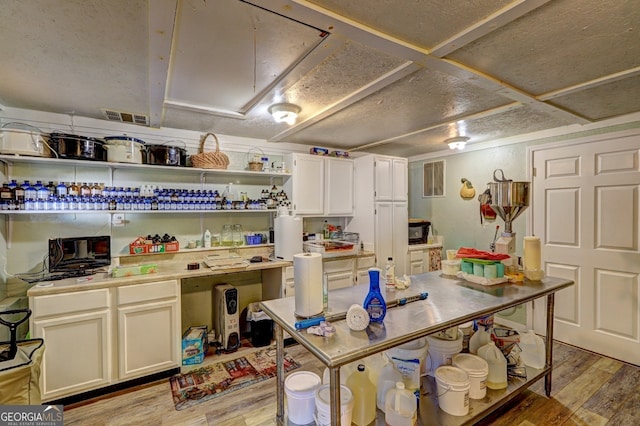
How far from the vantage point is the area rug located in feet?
7.81

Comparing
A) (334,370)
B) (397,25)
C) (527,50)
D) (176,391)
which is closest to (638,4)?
(527,50)

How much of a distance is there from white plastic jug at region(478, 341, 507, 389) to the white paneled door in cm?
186

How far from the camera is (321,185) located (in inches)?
153

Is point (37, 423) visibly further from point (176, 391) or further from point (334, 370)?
point (334, 370)

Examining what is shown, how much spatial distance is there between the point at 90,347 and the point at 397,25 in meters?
3.07

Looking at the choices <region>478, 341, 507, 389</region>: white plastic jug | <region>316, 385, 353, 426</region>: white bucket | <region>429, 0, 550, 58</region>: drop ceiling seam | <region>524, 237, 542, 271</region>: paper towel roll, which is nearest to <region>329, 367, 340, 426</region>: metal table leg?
<region>316, 385, 353, 426</region>: white bucket

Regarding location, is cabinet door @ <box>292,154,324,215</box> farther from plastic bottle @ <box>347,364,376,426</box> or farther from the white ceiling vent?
plastic bottle @ <box>347,364,376,426</box>

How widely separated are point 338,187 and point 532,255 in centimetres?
236

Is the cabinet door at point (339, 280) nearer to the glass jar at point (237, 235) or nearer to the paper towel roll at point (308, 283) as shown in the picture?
the glass jar at point (237, 235)

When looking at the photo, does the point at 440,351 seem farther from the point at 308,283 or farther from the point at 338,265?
the point at 338,265

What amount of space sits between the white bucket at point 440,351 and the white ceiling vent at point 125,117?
10.0 ft

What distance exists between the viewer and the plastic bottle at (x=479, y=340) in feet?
7.03

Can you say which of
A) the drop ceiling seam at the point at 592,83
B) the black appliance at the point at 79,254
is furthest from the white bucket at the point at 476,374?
the black appliance at the point at 79,254

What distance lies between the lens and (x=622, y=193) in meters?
2.91
